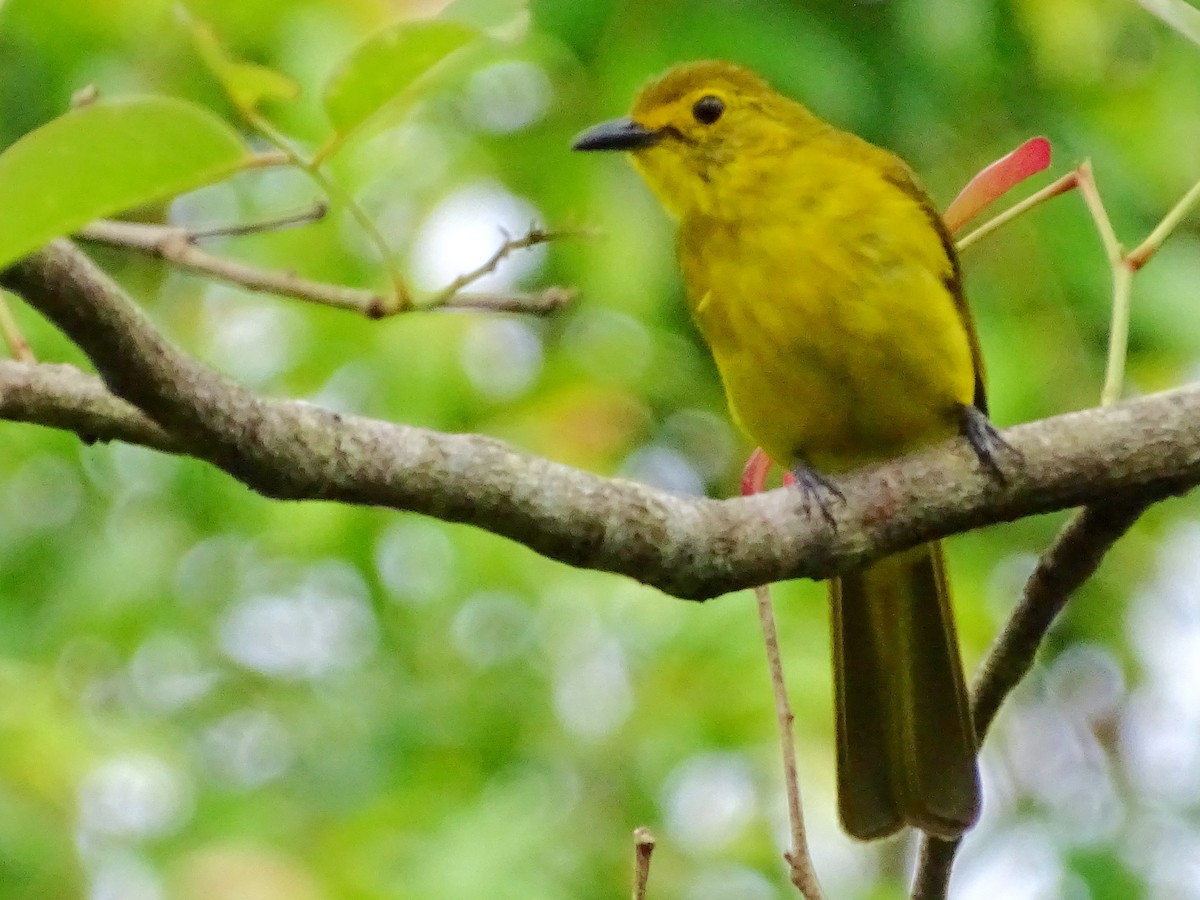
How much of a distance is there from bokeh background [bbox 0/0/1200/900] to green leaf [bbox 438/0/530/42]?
5.63 feet

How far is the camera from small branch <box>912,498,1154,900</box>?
5.84 feet

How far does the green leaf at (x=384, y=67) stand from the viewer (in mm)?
1027

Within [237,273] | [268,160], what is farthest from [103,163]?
[237,273]

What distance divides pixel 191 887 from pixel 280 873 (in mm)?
157

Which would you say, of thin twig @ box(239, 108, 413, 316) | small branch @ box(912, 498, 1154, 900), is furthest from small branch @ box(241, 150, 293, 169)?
small branch @ box(912, 498, 1154, 900)

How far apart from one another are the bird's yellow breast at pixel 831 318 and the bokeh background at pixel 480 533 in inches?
21.9

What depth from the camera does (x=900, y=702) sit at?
256 centimetres

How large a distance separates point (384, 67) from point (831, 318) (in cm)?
130

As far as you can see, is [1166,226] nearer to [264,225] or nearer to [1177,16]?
[1177,16]

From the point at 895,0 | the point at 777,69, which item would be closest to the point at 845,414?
the point at 777,69

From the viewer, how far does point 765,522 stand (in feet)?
5.21

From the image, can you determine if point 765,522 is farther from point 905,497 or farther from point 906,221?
point 906,221

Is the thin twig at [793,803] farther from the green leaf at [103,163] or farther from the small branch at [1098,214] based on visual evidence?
the green leaf at [103,163]

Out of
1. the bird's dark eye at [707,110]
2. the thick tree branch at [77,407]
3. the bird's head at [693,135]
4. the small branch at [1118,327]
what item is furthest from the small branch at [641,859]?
the bird's dark eye at [707,110]
